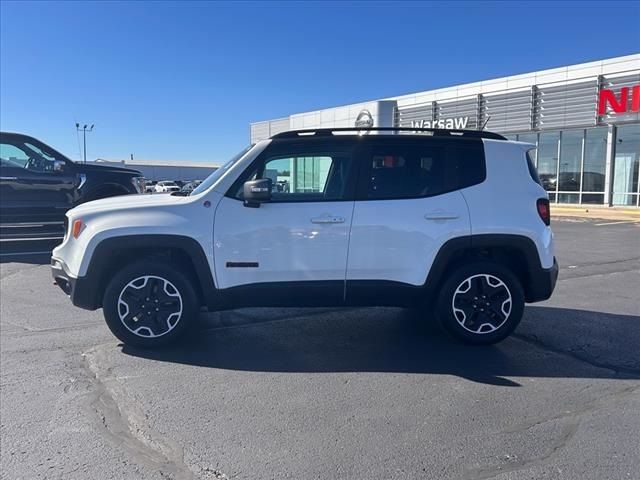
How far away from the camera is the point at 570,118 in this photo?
22.9 metres

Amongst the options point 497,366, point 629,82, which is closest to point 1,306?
point 497,366

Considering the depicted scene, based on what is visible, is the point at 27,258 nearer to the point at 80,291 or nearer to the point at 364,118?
the point at 80,291

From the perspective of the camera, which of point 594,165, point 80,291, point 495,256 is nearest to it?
point 80,291

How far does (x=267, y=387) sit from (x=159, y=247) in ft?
5.28

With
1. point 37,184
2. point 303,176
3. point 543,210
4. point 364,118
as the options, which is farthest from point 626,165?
point 37,184

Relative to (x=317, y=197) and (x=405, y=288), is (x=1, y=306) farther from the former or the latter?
(x=405, y=288)

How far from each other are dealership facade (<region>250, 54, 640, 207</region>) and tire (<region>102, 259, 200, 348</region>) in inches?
698

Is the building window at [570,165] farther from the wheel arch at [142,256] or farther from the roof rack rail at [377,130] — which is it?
the wheel arch at [142,256]

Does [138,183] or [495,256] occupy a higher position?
[138,183]

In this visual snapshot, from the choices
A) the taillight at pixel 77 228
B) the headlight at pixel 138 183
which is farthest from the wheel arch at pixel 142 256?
the headlight at pixel 138 183

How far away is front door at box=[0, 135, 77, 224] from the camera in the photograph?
32.7ft

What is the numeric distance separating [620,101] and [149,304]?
21.9 metres

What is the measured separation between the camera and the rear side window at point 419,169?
15.6 feet

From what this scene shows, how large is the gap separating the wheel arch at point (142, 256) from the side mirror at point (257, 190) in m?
0.62
